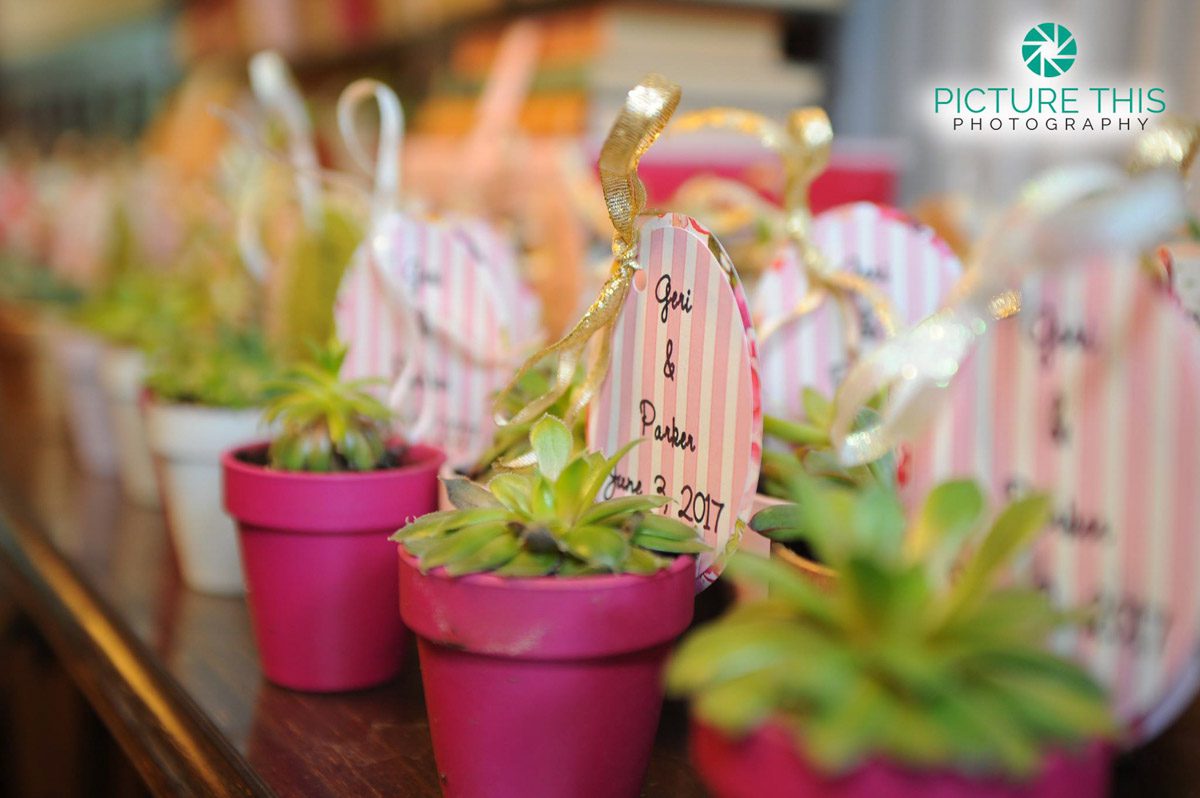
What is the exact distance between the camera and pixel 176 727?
2.54 ft

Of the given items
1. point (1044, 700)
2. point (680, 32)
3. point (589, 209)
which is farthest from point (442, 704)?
point (680, 32)

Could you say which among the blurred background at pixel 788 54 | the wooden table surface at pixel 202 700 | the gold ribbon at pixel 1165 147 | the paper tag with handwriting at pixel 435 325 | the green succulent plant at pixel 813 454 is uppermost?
the blurred background at pixel 788 54

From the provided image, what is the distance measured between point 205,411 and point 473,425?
0.86ft

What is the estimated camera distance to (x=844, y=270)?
0.90 metres

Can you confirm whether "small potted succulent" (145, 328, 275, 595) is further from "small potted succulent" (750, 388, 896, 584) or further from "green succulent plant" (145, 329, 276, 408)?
"small potted succulent" (750, 388, 896, 584)

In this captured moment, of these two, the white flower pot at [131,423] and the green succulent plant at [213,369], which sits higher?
the green succulent plant at [213,369]

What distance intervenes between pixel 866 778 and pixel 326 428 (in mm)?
530

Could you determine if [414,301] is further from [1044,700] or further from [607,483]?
[1044,700]

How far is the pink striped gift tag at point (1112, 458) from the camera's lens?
487 mm

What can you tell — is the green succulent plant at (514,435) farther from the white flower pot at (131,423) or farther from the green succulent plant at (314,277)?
the white flower pot at (131,423)

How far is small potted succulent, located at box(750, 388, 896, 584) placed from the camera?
62cm

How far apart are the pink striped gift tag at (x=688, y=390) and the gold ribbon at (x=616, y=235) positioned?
13mm

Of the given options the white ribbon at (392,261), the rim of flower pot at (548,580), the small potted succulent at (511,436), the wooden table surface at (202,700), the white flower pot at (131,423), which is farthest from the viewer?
the white flower pot at (131,423)

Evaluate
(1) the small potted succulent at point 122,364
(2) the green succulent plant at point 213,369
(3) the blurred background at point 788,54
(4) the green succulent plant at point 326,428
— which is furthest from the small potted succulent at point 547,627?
(3) the blurred background at point 788,54
